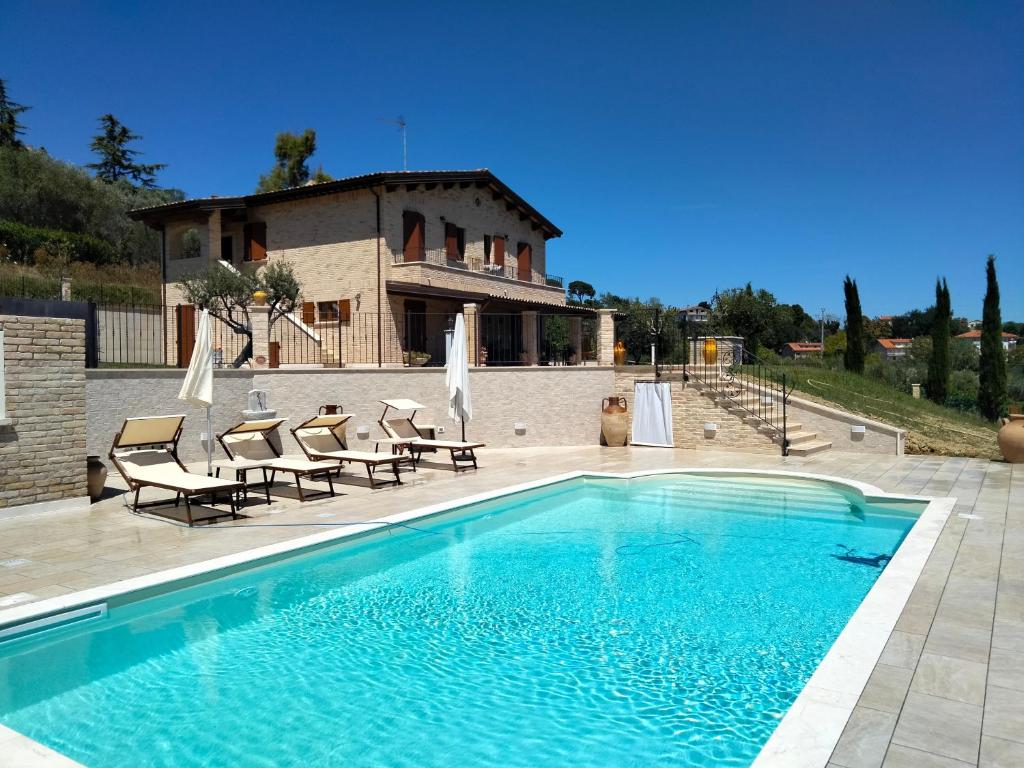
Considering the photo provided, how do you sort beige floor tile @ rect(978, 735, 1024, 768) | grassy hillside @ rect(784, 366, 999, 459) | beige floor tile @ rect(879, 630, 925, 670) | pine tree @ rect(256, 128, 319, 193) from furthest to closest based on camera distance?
pine tree @ rect(256, 128, 319, 193), grassy hillside @ rect(784, 366, 999, 459), beige floor tile @ rect(879, 630, 925, 670), beige floor tile @ rect(978, 735, 1024, 768)

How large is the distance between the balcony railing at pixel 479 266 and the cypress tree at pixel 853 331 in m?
13.1

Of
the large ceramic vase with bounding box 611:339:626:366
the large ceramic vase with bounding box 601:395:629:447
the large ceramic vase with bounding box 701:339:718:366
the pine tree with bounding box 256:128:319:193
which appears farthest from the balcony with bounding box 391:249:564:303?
the pine tree with bounding box 256:128:319:193

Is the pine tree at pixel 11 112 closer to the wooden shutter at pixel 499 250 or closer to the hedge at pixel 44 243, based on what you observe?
the hedge at pixel 44 243

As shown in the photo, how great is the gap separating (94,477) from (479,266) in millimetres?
17858

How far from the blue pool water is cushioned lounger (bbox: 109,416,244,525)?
806 millimetres

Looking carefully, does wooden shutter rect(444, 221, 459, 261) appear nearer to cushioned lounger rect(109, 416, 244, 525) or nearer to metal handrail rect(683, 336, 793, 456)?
metal handrail rect(683, 336, 793, 456)

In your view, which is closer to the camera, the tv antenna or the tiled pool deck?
the tiled pool deck

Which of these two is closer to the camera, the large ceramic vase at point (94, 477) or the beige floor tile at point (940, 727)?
the beige floor tile at point (940, 727)

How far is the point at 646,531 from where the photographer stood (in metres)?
8.38

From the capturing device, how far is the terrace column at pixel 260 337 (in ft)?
46.5

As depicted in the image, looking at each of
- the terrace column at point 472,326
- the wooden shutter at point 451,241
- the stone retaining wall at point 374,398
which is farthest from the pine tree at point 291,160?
the stone retaining wall at point 374,398

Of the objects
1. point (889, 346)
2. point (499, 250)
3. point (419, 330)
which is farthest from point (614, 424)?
point (889, 346)

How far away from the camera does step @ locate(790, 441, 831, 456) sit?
14.1 metres

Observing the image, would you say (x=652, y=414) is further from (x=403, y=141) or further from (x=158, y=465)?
(x=403, y=141)
